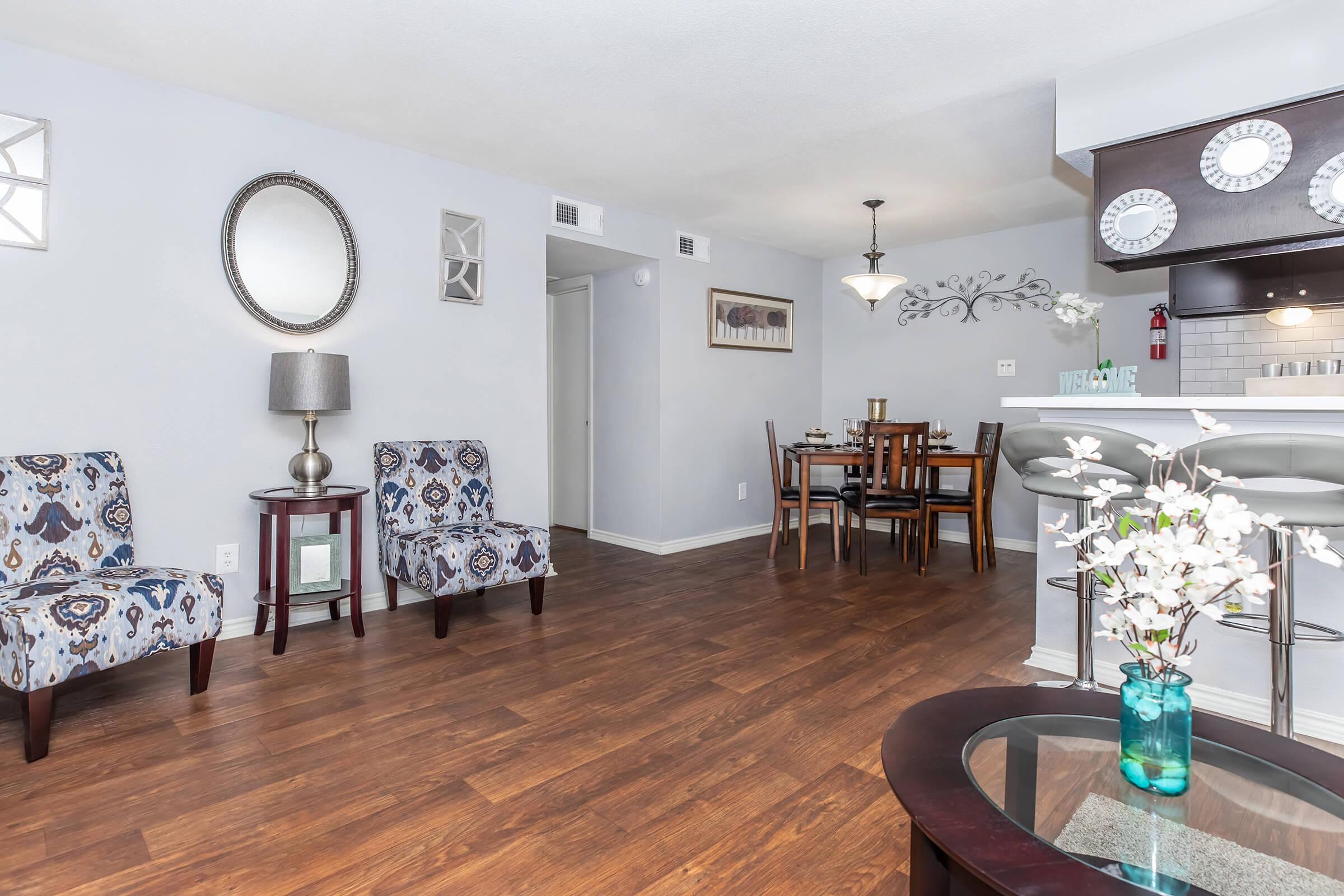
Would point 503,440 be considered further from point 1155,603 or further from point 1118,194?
point 1155,603

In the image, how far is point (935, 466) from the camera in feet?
15.2

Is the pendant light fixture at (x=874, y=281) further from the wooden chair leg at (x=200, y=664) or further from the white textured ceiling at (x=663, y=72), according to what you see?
the wooden chair leg at (x=200, y=664)

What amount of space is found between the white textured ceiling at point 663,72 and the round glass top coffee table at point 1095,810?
2189 mm

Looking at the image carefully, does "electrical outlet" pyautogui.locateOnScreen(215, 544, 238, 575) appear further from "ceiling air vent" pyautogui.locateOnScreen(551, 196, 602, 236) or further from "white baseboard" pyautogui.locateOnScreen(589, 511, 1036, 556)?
"white baseboard" pyautogui.locateOnScreen(589, 511, 1036, 556)

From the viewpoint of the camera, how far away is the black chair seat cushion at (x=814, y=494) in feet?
15.6

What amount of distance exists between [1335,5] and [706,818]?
3.00m

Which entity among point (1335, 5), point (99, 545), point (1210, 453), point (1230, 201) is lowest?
point (99, 545)

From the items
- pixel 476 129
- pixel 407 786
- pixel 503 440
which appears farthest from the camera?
pixel 503 440

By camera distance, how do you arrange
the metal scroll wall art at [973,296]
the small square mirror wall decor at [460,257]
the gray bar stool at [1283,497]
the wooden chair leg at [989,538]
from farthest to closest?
the metal scroll wall art at [973,296] < the wooden chair leg at [989,538] < the small square mirror wall decor at [460,257] < the gray bar stool at [1283,497]

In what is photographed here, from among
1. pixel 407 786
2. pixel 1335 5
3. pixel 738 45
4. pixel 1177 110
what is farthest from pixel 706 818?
pixel 1335 5

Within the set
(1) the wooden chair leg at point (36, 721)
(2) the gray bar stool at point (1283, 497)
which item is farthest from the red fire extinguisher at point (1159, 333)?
(1) the wooden chair leg at point (36, 721)

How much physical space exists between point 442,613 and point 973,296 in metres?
4.36

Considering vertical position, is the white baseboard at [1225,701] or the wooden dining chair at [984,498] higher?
the wooden dining chair at [984,498]

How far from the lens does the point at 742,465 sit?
5633 mm
